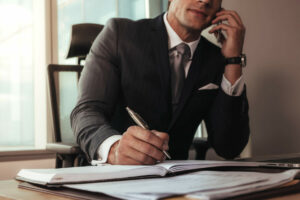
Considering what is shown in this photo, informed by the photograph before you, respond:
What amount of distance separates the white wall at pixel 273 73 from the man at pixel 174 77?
0.64m

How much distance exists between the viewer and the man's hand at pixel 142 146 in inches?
28.9

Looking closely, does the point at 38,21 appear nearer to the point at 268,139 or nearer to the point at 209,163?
the point at 268,139

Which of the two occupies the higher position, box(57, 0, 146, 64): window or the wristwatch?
box(57, 0, 146, 64): window

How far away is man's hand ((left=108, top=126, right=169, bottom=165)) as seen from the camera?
0.73m

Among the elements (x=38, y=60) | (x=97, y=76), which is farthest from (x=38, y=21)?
(x=97, y=76)

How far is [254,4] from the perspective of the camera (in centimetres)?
215

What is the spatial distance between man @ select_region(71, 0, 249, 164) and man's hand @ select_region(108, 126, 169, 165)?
0.44 meters

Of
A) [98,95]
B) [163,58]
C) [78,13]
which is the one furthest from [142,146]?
[78,13]

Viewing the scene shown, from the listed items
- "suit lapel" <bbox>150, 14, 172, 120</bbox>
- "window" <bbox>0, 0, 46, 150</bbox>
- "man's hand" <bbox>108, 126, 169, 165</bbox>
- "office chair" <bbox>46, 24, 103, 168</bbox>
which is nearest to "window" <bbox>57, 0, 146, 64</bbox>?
"window" <bbox>0, 0, 46, 150</bbox>

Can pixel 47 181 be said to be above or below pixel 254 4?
Answer: below

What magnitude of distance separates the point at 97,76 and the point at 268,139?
1232 mm

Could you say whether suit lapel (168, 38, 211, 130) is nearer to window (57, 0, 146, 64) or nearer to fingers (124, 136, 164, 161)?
fingers (124, 136, 164, 161)

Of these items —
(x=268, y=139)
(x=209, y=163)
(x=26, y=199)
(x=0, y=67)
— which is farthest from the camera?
(x=0, y=67)

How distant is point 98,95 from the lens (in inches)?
48.3
